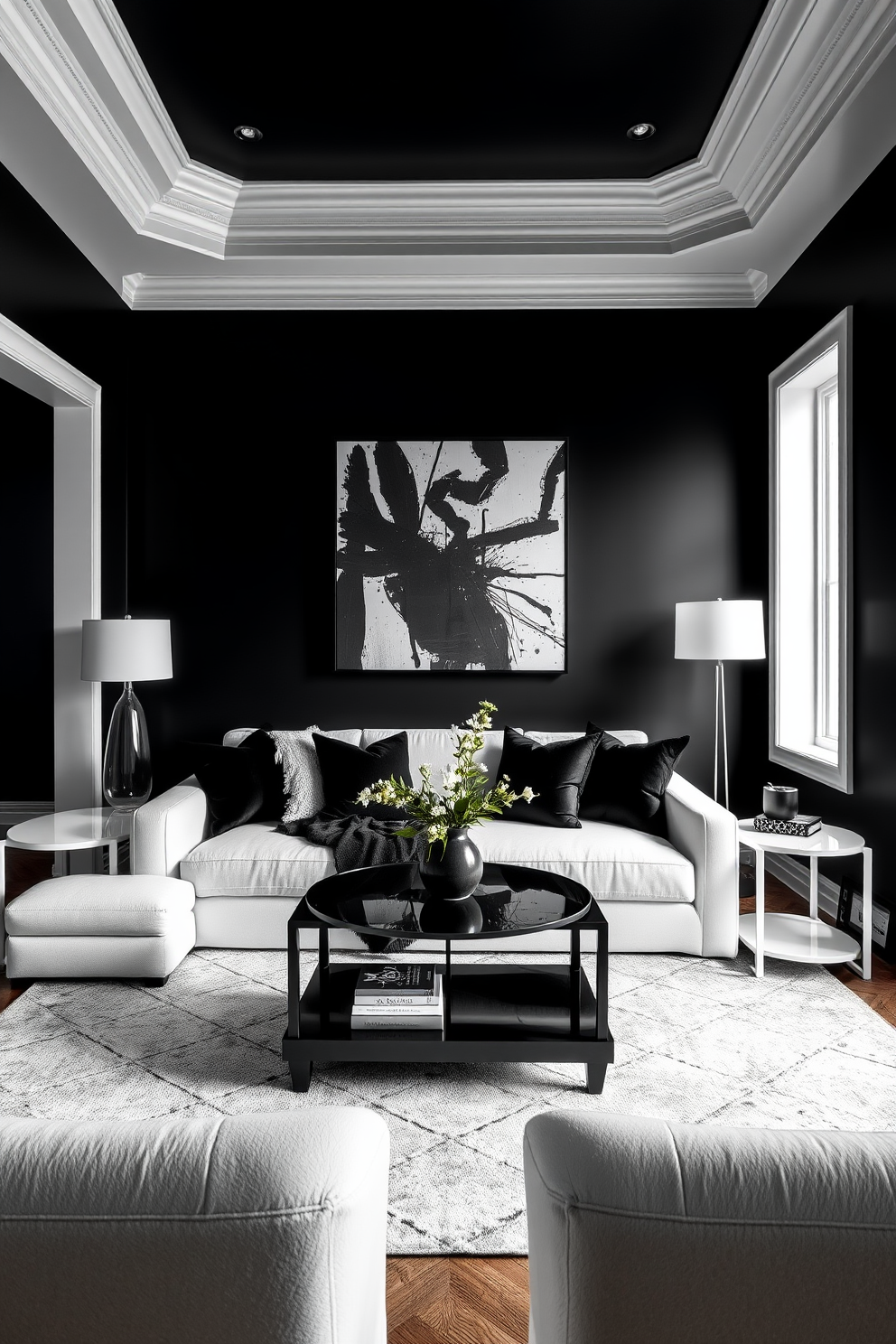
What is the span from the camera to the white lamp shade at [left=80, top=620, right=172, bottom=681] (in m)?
4.16

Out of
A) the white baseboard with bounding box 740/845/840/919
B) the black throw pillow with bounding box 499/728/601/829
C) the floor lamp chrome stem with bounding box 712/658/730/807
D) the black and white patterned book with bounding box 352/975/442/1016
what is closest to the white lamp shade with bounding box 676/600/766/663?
the floor lamp chrome stem with bounding box 712/658/730/807

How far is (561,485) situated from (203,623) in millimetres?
2105

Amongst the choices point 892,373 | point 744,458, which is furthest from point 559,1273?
point 744,458

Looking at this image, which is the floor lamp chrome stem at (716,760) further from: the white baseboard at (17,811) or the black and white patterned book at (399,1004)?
the white baseboard at (17,811)

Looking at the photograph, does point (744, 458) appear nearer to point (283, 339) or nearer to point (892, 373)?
point (892, 373)

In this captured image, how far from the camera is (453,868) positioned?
2682 mm

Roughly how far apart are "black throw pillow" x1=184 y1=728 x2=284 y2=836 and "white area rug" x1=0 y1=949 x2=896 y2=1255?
31.6 inches

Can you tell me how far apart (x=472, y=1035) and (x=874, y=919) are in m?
1.93

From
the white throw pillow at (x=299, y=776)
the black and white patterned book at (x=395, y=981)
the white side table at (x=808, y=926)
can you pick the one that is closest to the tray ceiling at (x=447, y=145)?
the white throw pillow at (x=299, y=776)

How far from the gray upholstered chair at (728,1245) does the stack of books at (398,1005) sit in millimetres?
1771

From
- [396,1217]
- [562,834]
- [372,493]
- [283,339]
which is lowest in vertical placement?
[396,1217]

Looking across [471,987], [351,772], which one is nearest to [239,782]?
[351,772]

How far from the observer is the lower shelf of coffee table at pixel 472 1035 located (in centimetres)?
245

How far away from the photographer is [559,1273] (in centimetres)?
78
